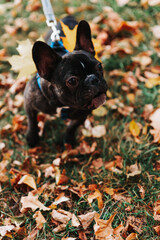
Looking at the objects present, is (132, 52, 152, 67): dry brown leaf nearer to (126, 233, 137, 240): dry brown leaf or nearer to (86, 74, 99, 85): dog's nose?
(86, 74, 99, 85): dog's nose

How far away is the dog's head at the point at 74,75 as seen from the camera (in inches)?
64.4

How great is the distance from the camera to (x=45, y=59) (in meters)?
1.70

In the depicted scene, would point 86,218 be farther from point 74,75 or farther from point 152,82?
point 152,82

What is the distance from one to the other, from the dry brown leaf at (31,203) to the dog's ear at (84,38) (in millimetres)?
1277

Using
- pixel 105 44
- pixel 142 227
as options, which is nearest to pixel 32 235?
pixel 142 227

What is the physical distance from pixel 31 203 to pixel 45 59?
1.15m

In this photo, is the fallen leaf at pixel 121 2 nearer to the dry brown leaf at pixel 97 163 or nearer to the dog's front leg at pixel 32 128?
the dog's front leg at pixel 32 128

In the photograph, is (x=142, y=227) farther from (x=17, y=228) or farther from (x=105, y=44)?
(x=105, y=44)

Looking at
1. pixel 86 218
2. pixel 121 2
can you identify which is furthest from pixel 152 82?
pixel 86 218

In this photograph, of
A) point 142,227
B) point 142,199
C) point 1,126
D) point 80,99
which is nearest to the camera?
point 80,99

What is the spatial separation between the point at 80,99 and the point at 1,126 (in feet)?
4.63

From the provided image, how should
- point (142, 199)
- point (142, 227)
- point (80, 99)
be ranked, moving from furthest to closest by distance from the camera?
point (142, 199) < point (142, 227) < point (80, 99)

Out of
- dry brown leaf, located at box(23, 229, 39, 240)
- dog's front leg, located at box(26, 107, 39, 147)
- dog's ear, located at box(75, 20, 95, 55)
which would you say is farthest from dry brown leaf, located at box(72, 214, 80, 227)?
dog's ear, located at box(75, 20, 95, 55)

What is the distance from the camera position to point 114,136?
2559 mm
